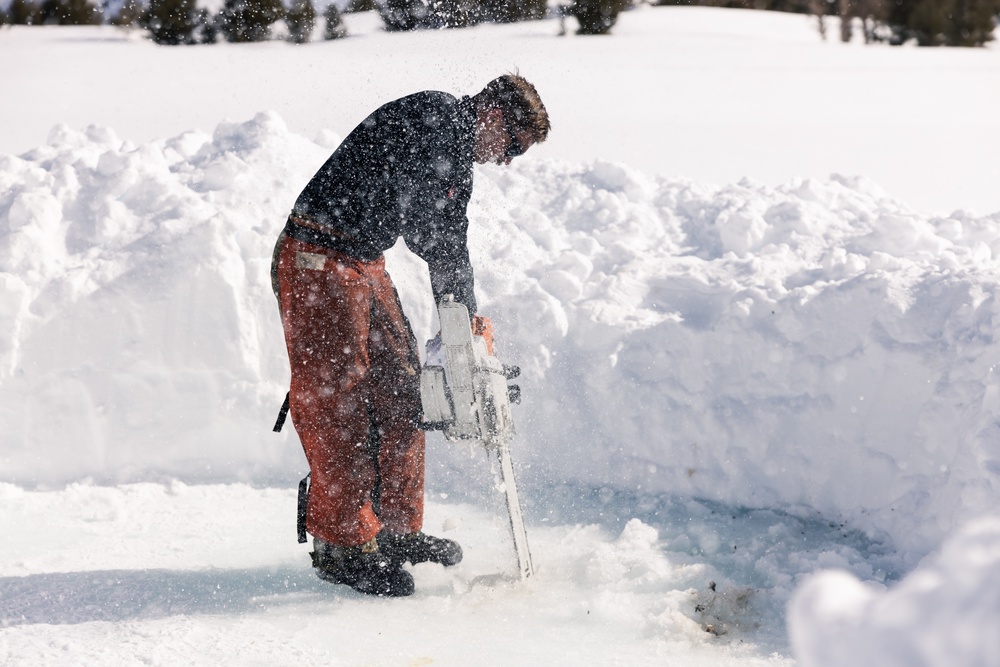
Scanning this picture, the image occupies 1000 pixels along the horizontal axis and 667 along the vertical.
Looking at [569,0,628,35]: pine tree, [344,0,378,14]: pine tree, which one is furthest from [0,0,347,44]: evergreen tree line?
[569,0,628,35]: pine tree

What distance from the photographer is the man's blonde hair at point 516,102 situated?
282 centimetres

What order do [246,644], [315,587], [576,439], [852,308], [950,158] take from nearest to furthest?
[246,644], [315,587], [852,308], [576,439], [950,158]

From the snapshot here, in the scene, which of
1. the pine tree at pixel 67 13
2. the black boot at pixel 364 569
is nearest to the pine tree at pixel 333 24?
the pine tree at pixel 67 13

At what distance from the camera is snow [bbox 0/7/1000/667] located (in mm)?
2627

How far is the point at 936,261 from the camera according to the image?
167 inches

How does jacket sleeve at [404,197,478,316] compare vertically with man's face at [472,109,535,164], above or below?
below

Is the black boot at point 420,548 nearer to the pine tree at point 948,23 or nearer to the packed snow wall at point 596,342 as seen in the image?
the packed snow wall at point 596,342

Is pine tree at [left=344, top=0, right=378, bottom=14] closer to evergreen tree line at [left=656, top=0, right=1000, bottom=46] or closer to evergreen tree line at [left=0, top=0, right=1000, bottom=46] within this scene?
evergreen tree line at [left=0, top=0, right=1000, bottom=46]

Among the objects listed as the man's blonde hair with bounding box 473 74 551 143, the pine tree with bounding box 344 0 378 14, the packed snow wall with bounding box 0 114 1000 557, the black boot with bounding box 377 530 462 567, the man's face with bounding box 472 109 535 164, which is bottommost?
the black boot with bounding box 377 530 462 567

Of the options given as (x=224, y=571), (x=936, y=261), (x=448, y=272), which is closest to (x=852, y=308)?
(x=936, y=261)

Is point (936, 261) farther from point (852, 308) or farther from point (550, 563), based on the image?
point (550, 563)

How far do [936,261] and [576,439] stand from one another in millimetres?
1855

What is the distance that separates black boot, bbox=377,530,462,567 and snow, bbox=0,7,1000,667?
57 millimetres

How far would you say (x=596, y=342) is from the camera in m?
4.20
